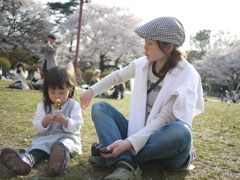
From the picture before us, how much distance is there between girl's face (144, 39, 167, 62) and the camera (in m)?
2.13

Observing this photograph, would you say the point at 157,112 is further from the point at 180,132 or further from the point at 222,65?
the point at 222,65

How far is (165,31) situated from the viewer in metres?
2.04

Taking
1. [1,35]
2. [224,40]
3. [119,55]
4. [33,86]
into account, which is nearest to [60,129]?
[33,86]

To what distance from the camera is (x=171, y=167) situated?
86.4 inches

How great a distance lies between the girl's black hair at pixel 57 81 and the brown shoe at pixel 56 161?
0.67 metres

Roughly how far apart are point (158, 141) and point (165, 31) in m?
0.90

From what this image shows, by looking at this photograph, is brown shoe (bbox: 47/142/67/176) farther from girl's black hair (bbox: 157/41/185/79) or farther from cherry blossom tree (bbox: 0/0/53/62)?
cherry blossom tree (bbox: 0/0/53/62)

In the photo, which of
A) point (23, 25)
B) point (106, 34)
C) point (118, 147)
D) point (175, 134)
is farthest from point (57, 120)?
point (106, 34)

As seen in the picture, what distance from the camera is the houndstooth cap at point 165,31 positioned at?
6.70 ft

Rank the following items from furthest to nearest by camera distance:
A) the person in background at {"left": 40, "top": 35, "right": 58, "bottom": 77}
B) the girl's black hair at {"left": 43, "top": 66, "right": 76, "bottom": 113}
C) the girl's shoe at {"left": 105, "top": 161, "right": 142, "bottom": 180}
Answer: the person in background at {"left": 40, "top": 35, "right": 58, "bottom": 77}
the girl's black hair at {"left": 43, "top": 66, "right": 76, "bottom": 113}
the girl's shoe at {"left": 105, "top": 161, "right": 142, "bottom": 180}

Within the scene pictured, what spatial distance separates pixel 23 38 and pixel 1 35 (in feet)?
7.13

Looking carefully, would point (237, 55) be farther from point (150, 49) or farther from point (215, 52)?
point (150, 49)

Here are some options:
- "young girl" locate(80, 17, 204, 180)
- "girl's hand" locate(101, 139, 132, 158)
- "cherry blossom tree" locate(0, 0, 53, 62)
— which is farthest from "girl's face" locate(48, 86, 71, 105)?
"cherry blossom tree" locate(0, 0, 53, 62)

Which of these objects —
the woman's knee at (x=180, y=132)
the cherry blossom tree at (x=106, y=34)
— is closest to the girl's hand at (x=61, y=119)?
the woman's knee at (x=180, y=132)
